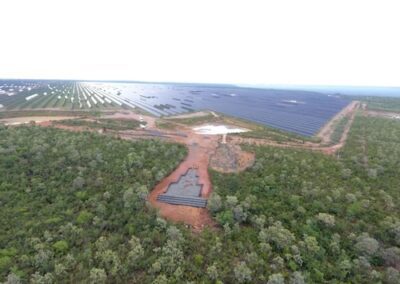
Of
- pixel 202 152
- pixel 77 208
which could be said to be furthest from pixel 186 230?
pixel 202 152

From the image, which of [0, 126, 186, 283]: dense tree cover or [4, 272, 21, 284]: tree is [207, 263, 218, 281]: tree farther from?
[4, 272, 21, 284]: tree

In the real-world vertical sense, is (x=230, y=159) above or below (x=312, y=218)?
above

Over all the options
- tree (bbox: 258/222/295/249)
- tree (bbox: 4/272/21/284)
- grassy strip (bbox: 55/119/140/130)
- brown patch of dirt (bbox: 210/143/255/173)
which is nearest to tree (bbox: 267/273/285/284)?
tree (bbox: 258/222/295/249)

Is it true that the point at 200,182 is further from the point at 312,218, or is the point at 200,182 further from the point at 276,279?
the point at 276,279

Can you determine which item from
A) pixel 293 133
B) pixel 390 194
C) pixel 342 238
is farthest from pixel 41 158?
pixel 293 133

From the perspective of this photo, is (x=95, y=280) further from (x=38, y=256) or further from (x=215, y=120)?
(x=215, y=120)

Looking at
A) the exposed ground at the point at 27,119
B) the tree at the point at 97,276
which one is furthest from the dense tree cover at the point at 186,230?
the exposed ground at the point at 27,119
